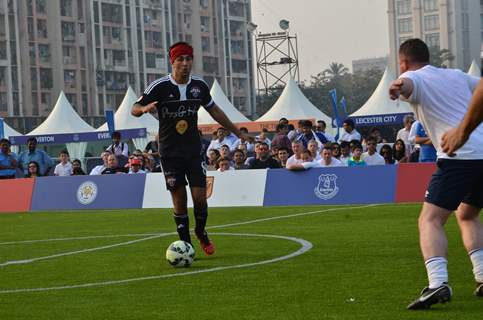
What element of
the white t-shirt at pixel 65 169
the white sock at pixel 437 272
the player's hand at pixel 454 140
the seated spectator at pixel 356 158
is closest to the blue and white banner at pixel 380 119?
the white t-shirt at pixel 65 169

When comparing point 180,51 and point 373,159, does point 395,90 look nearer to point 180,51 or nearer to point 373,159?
point 180,51

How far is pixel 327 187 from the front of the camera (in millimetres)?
22219

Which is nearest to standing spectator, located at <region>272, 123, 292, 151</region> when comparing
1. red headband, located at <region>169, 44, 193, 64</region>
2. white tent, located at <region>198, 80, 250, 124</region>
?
red headband, located at <region>169, 44, 193, 64</region>

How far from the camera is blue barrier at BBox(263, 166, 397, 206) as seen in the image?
21703 mm

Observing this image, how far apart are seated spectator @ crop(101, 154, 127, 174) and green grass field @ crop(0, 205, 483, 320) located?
801cm

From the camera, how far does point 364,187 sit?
21.9 meters

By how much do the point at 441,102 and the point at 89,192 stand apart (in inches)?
700

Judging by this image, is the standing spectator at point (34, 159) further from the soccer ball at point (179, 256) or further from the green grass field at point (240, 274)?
the soccer ball at point (179, 256)

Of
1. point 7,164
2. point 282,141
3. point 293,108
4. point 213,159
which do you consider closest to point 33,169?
point 7,164

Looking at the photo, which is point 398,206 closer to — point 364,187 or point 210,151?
point 364,187

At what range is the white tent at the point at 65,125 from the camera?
53531mm

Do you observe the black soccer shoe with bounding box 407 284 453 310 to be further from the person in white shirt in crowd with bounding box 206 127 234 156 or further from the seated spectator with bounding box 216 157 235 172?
the person in white shirt in crowd with bounding box 206 127 234 156

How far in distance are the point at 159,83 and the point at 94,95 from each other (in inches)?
4422

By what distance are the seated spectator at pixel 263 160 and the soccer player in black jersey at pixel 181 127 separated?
36.5ft
